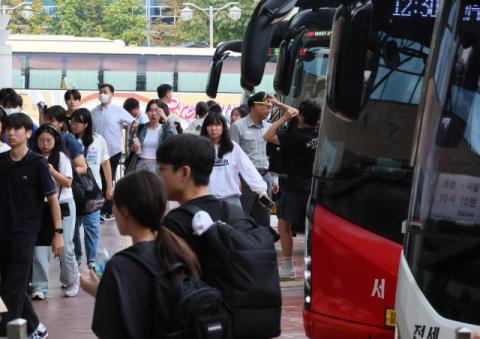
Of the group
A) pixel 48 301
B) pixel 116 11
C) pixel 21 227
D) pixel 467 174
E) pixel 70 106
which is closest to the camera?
pixel 467 174

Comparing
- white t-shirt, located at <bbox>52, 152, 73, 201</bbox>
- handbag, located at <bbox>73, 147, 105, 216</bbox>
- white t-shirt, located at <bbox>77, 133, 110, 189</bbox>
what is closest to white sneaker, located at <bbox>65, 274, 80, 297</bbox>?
handbag, located at <bbox>73, 147, 105, 216</bbox>

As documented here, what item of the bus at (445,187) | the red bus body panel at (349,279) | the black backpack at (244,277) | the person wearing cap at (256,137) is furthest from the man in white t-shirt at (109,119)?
the black backpack at (244,277)

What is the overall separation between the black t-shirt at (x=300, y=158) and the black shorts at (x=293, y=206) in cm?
6

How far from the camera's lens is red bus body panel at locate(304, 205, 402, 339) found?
443 cm

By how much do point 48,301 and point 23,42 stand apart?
2179cm

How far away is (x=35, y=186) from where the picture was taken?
550 centimetres

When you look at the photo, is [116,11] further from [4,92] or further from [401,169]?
[401,169]

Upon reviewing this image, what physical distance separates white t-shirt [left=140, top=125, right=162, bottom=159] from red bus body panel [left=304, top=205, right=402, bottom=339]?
5.57 metres

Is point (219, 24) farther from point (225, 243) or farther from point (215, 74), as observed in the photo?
point (225, 243)

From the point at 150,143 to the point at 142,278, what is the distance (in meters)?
7.92

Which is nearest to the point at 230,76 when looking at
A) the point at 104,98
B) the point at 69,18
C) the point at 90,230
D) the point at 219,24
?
the point at 219,24

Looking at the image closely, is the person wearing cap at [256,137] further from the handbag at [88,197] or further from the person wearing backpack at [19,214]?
the person wearing backpack at [19,214]

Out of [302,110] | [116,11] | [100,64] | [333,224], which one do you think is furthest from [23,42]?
[333,224]

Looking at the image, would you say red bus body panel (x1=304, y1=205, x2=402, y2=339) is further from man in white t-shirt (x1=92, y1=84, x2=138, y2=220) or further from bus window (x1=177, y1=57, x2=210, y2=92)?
bus window (x1=177, y1=57, x2=210, y2=92)
